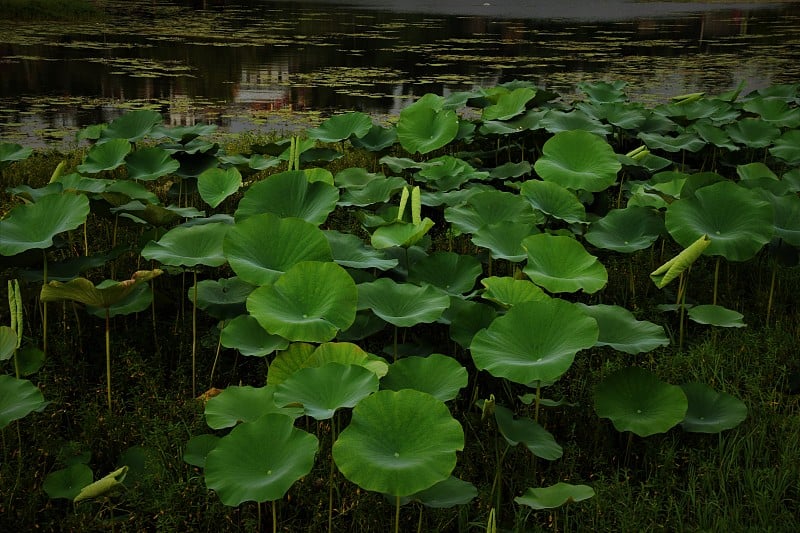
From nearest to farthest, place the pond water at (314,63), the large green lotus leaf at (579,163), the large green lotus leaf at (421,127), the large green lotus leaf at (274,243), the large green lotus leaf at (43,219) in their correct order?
the large green lotus leaf at (274,243), the large green lotus leaf at (43,219), the large green lotus leaf at (579,163), the large green lotus leaf at (421,127), the pond water at (314,63)

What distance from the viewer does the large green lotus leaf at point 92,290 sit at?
1.78 meters

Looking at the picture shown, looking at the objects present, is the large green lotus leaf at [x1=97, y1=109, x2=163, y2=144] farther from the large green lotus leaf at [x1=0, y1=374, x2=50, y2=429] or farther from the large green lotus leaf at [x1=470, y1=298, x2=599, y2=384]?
the large green lotus leaf at [x1=470, y1=298, x2=599, y2=384]

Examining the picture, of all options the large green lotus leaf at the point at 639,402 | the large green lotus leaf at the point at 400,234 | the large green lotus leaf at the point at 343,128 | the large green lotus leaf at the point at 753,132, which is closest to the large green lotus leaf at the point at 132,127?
the large green lotus leaf at the point at 343,128

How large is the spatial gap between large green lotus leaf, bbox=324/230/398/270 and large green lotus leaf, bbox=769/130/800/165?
77.3 inches

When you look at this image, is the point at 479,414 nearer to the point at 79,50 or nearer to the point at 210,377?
the point at 210,377

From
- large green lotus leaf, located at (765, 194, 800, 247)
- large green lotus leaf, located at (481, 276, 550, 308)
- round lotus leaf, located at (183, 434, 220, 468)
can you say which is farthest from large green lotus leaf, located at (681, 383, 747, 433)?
round lotus leaf, located at (183, 434, 220, 468)

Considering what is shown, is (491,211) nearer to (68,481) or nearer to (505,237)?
(505,237)

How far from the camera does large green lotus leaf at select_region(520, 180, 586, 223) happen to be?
2.50 metres

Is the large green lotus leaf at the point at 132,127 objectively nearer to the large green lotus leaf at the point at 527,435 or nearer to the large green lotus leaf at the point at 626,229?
the large green lotus leaf at the point at 626,229

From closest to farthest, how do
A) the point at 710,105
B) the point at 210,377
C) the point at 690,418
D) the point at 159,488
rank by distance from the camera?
the point at 159,488 < the point at 690,418 < the point at 210,377 < the point at 710,105

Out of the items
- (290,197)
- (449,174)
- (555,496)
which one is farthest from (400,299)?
(449,174)

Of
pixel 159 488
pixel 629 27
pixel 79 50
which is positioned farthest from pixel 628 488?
pixel 629 27

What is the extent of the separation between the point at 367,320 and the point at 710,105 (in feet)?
9.12

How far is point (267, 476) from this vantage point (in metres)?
1.35
